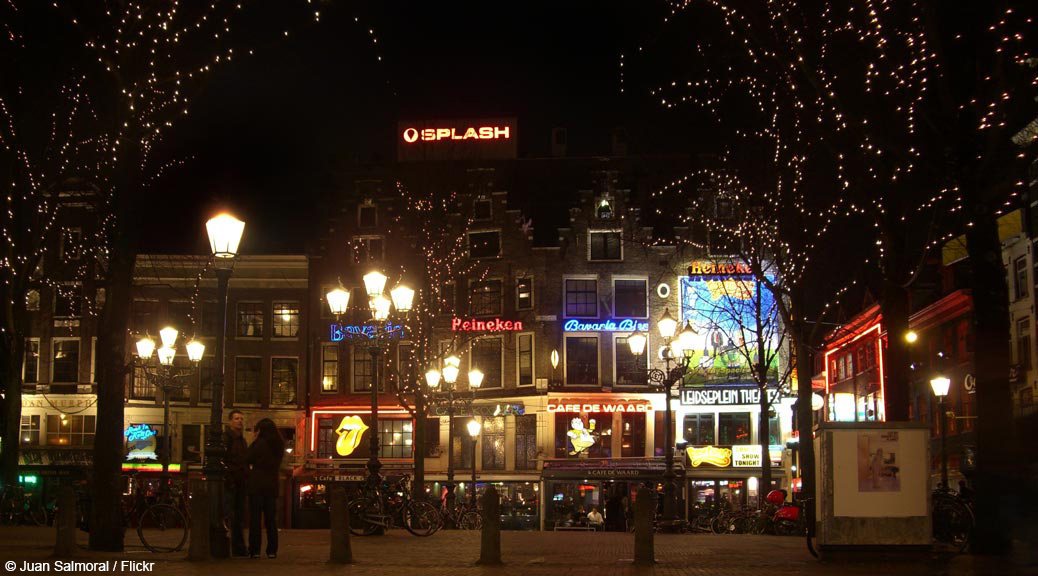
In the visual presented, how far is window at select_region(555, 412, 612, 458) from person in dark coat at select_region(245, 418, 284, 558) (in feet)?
117

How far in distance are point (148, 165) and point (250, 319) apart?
3250 cm

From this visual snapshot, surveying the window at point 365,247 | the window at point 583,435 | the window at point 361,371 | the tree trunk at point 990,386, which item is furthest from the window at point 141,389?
the tree trunk at point 990,386

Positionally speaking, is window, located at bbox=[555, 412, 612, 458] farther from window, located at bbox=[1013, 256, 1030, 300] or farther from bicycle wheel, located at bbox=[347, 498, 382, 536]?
bicycle wheel, located at bbox=[347, 498, 382, 536]

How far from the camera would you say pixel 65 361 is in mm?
56062

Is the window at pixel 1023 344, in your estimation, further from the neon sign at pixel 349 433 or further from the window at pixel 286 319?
the window at pixel 286 319

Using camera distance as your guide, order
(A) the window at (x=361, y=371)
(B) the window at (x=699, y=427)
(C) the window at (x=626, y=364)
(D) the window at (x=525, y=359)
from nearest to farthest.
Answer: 1. (C) the window at (x=626, y=364)
2. (B) the window at (x=699, y=427)
3. (D) the window at (x=525, y=359)
4. (A) the window at (x=361, y=371)

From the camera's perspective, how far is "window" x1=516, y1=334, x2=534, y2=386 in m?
52.1

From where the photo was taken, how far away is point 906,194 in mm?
23000

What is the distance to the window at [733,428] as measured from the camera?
51609 millimetres

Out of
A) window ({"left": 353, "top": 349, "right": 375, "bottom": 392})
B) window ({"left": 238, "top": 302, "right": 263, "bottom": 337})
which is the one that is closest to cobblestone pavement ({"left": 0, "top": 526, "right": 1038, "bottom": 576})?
window ({"left": 353, "top": 349, "right": 375, "bottom": 392})

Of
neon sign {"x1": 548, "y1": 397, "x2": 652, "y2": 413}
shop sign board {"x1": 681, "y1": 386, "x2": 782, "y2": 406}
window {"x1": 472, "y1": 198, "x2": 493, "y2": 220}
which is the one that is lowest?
neon sign {"x1": 548, "y1": 397, "x2": 652, "y2": 413}

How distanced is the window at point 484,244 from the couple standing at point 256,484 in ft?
120

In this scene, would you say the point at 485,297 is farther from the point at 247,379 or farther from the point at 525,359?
the point at 247,379

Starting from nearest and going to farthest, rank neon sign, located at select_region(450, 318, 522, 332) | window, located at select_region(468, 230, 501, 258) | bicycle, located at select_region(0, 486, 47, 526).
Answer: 1. bicycle, located at select_region(0, 486, 47, 526)
2. neon sign, located at select_region(450, 318, 522, 332)
3. window, located at select_region(468, 230, 501, 258)
